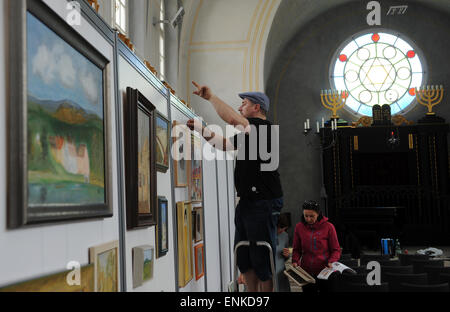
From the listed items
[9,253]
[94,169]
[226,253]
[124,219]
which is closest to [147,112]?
[124,219]

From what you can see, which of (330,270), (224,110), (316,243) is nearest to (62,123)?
(224,110)

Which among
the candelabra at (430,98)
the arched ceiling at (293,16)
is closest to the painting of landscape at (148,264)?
the arched ceiling at (293,16)

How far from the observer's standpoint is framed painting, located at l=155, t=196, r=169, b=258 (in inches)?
135

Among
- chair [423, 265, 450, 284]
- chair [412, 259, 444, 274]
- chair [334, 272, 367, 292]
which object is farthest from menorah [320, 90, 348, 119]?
chair [334, 272, 367, 292]

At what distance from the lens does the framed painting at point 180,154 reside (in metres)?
4.12

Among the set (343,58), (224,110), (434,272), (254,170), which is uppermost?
(343,58)

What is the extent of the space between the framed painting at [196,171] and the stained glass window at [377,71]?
1386cm

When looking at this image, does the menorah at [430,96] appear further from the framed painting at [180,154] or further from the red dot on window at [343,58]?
the framed painting at [180,154]

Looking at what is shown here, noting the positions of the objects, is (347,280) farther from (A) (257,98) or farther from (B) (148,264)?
(B) (148,264)

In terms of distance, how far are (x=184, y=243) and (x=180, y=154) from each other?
0.74m

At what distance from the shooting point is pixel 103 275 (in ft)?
7.77

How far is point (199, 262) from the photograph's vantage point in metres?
4.82

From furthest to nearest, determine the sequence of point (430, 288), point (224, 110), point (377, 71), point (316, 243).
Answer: point (377, 71), point (316, 243), point (430, 288), point (224, 110)

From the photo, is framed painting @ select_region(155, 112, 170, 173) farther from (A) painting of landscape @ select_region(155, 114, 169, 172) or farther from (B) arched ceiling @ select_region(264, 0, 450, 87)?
(B) arched ceiling @ select_region(264, 0, 450, 87)
